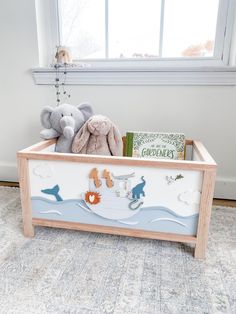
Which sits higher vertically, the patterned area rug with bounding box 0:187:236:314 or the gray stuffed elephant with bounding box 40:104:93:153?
the gray stuffed elephant with bounding box 40:104:93:153

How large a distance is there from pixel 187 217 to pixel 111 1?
1066mm

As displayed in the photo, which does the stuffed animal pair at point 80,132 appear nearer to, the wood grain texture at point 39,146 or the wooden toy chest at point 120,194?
the wood grain texture at point 39,146

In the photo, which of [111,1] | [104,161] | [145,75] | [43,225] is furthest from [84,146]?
[111,1]

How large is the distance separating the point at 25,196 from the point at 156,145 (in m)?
0.56

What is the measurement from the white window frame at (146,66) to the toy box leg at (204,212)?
0.58m

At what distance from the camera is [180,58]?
1199mm

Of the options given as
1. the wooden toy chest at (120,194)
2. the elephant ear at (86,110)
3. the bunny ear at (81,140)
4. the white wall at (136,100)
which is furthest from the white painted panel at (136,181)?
the white wall at (136,100)

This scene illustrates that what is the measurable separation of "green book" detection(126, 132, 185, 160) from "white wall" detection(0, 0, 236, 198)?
0.22 m

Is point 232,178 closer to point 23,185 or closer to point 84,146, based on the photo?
point 84,146

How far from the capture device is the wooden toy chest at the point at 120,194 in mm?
788

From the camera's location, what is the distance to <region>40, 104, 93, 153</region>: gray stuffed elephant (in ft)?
3.32

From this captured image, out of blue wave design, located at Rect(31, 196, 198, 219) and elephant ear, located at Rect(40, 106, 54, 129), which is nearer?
blue wave design, located at Rect(31, 196, 198, 219)

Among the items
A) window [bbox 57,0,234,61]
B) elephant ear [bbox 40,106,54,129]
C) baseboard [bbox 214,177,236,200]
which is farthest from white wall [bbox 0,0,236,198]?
elephant ear [bbox 40,106,54,129]

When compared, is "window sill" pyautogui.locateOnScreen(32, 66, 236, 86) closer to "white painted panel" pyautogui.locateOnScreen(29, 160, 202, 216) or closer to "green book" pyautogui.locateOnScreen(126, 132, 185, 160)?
"green book" pyautogui.locateOnScreen(126, 132, 185, 160)
